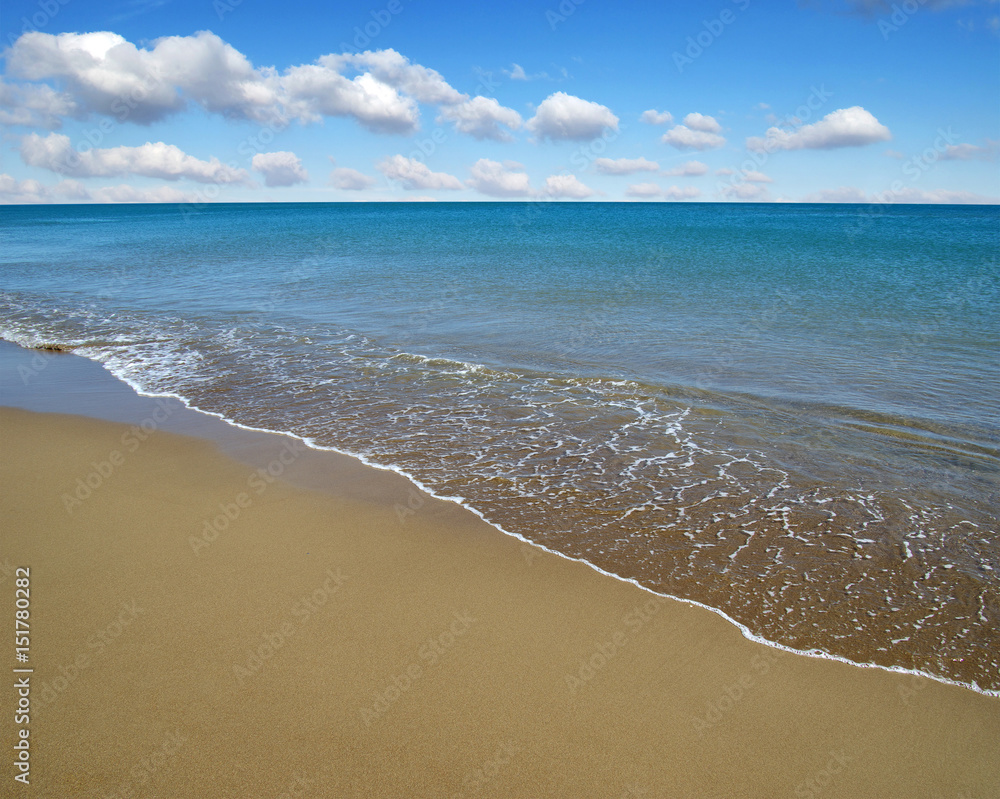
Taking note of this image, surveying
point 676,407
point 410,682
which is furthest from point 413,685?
point 676,407

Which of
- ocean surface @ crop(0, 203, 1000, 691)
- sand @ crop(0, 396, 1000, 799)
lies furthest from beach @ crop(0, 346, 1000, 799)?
ocean surface @ crop(0, 203, 1000, 691)

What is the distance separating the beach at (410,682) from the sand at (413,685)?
0.02 m

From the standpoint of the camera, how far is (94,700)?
163 inches

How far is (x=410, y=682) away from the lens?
14.3ft

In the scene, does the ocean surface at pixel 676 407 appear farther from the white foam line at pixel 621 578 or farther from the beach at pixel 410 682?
the beach at pixel 410 682

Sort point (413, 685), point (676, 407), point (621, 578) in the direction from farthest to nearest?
point (676, 407), point (621, 578), point (413, 685)

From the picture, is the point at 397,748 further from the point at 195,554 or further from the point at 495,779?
the point at 195,554

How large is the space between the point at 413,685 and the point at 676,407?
7384mm

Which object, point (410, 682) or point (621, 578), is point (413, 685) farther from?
point (621, 578)

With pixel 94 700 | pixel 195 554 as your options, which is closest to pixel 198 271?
pixel 195 554

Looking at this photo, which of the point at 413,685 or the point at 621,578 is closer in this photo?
the point at 413,685

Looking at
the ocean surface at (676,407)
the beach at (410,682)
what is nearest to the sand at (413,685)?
the beach at (410,682)

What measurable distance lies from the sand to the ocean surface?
62 cm

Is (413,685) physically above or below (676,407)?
below
